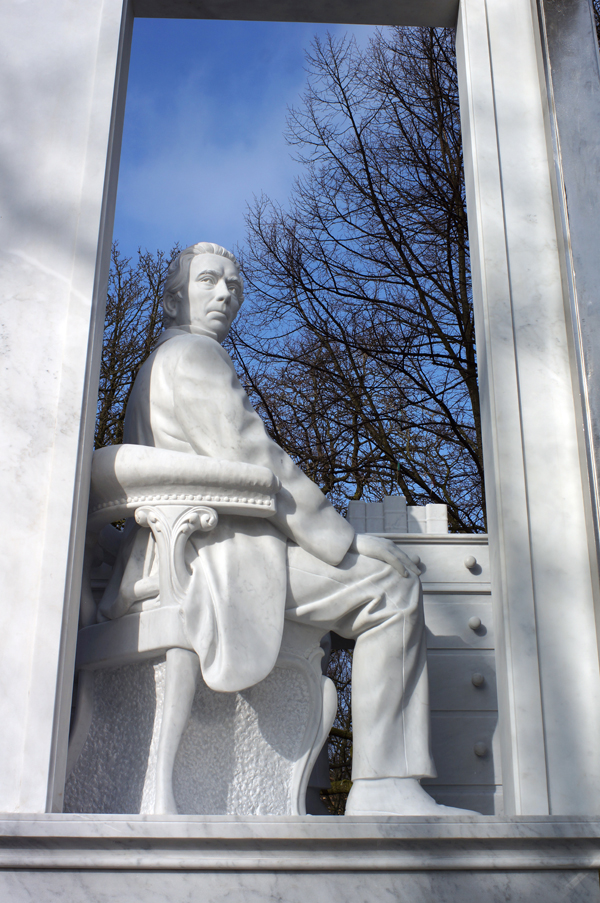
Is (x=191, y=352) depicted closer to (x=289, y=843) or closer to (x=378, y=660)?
(x=378, y=660)

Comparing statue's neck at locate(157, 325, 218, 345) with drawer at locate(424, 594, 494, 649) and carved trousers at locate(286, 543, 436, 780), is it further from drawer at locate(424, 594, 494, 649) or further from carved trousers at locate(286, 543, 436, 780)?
drawer at locate(424, 594, 494, 649)

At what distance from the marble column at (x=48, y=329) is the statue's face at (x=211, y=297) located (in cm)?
56

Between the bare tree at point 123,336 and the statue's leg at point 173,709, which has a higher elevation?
the bare tree at point 123,336

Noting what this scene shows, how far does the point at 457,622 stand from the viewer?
180 inches

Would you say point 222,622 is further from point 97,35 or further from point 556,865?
point 97,35

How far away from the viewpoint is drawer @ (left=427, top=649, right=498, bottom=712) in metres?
4.40

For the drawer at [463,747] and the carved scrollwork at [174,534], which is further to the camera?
the drawer at [463,747]

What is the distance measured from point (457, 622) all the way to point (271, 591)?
1.36 metres

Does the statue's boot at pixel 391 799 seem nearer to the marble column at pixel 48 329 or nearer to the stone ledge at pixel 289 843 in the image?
the stone ledge at pixel 289 843

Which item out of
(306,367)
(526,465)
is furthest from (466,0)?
(306,367)

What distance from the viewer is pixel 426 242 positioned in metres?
9.95

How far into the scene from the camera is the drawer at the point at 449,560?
184 inches

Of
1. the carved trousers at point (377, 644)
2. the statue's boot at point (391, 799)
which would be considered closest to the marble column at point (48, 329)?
the carved trousers at point (377, 644)

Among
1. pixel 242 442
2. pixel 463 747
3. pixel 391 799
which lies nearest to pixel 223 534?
pixel 242 442
